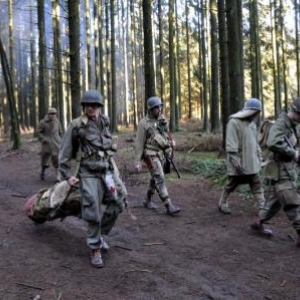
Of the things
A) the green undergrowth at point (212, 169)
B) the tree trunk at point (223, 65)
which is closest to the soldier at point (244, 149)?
the green undergrowth at point (212, 169)

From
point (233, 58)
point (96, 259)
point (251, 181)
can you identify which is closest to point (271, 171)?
point (251, 181)

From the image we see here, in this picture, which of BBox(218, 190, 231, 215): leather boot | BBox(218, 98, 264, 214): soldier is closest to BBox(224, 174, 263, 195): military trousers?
BBox(218, 98, 264, 214): soldier

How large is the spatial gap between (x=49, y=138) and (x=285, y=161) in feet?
25.7

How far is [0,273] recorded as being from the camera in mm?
4980

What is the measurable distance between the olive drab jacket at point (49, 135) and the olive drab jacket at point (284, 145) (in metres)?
7.57

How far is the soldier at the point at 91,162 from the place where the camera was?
5.50m

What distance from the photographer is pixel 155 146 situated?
8.48 m

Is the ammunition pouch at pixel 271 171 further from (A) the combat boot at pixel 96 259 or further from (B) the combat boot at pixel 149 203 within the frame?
(B) the combat boot at pixel 149 203

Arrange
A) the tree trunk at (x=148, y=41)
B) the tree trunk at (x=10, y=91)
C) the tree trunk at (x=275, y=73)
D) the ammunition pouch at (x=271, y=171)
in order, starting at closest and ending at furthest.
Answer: the ammunition pouch at (x=271, y=171) < the tree trunk at (x=148, y=41) < the tree trunk at (x=10, y=91) < the tree trunk at (x=275, y=73)

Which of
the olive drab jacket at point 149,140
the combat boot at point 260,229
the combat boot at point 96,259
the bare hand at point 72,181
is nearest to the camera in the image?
the combat boot at point 96,259

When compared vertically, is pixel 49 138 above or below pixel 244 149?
above

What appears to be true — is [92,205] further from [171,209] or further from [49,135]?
[49,135]

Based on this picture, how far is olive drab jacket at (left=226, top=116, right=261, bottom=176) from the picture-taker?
793cm

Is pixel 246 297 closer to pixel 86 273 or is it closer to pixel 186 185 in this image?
pixel 86 273
